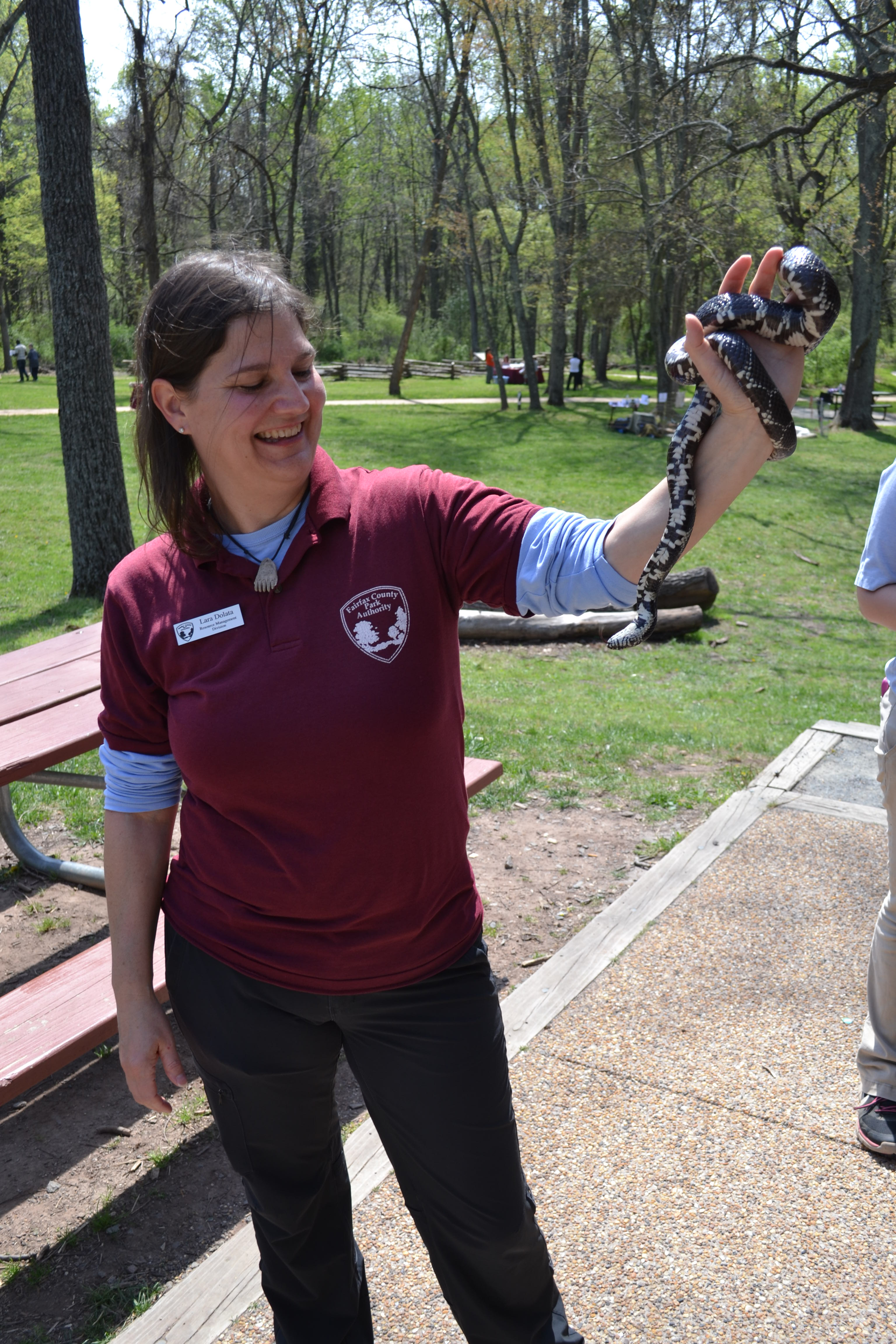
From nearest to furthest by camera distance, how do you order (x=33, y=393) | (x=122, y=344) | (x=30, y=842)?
(x=30, y=842) < (x=33, y=393) < (x=122, y=344)

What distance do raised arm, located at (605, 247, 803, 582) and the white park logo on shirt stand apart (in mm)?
375

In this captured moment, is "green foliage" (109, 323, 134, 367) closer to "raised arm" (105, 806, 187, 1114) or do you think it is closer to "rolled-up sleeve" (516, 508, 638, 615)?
"raised arm" (105, 806, 187, 1114)

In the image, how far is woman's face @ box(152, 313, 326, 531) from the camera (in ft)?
6.36

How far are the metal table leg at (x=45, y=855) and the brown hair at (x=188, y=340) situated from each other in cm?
303

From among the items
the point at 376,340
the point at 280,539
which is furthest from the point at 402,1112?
the point at 376,340

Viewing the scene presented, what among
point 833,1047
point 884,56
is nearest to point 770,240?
point 884,56

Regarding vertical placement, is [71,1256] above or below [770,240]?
below

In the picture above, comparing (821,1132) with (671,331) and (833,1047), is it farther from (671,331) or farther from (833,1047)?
(671,331)

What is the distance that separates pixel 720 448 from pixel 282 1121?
1466mm

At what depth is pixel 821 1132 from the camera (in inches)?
132

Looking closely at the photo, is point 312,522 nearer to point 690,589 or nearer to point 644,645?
point 644,645

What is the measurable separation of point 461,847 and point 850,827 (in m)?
4.06

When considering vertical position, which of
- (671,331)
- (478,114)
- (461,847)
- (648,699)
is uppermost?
(478,114)

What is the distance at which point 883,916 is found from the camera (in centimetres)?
323
